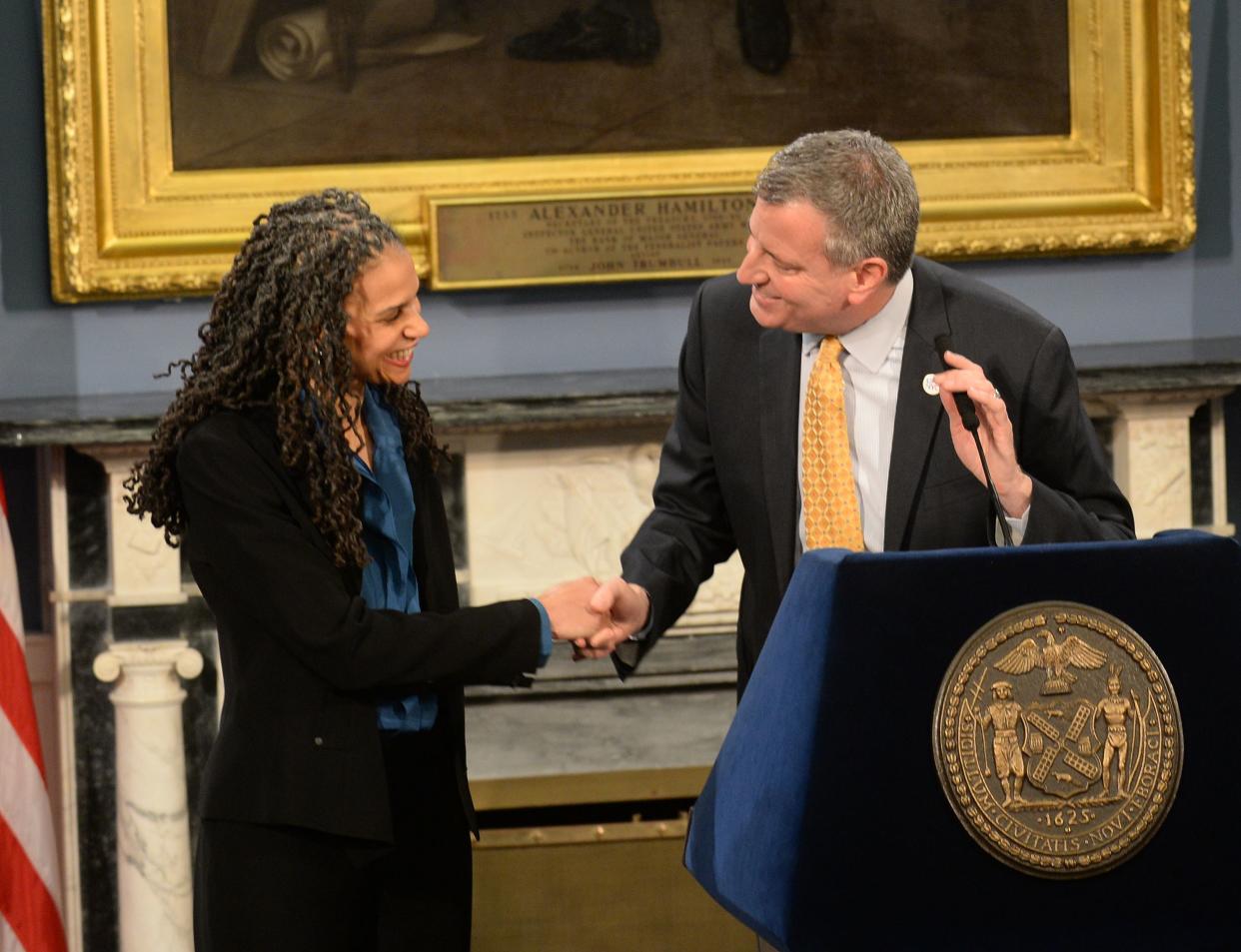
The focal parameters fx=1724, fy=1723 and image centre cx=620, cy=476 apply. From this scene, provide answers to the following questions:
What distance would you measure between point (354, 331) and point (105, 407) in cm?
178

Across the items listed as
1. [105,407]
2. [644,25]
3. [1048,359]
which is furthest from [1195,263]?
[105,407]

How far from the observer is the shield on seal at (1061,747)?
→ 1637 mm

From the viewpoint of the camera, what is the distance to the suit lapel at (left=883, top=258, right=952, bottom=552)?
88.3 inches

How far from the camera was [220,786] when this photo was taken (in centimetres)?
221

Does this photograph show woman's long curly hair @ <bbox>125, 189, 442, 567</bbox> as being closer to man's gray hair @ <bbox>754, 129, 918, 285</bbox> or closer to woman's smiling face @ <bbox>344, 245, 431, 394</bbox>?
woman's smiling face @ <bbox>344, 245, 431, 394</bbox>

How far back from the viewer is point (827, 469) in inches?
89.9

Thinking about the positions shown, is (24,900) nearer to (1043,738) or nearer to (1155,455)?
(1043,738)

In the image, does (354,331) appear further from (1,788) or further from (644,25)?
(644,25)

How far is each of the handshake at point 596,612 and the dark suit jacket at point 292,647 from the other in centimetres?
16

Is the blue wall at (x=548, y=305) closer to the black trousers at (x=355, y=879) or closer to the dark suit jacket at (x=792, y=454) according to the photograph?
the dark suit jacket at (x=792, y=454)

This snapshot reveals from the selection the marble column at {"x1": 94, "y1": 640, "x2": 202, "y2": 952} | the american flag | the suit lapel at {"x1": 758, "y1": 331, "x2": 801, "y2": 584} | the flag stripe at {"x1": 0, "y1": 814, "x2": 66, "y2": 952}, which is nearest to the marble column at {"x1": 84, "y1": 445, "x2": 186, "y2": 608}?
the marble column at {"x1": 94, "y1": 640, "x2": 202, "y2": 952}

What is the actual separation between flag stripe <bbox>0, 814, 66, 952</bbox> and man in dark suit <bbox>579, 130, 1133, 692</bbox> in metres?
1.71

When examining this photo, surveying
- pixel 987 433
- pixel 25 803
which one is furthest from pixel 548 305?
pixel 987 433

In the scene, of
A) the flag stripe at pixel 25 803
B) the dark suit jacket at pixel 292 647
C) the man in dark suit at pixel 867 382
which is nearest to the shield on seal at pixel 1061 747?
the man in dark suit at pixel 867 382
